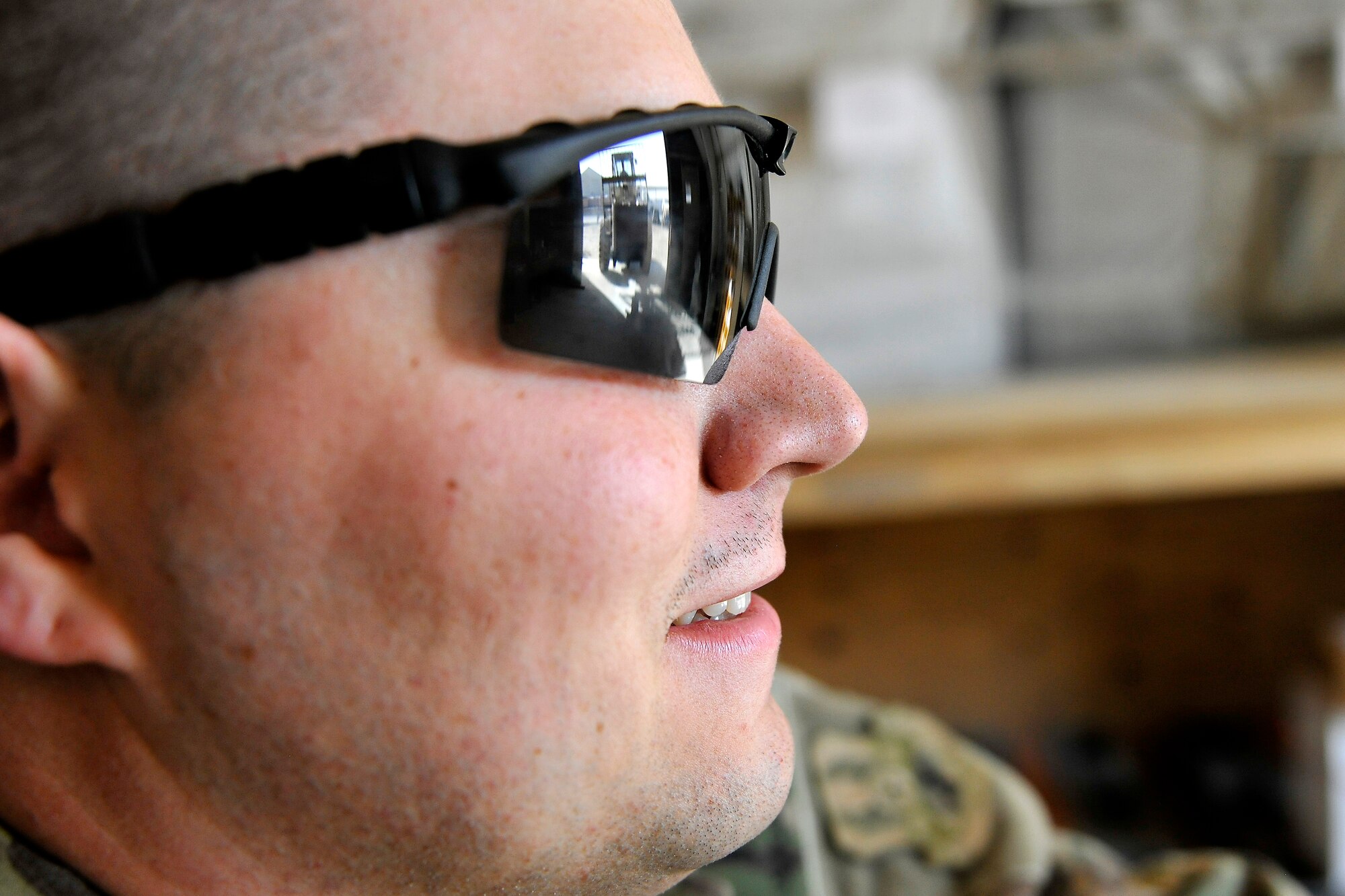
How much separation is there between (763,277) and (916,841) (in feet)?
1.63

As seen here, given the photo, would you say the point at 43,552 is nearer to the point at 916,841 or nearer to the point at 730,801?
the point at 730,801

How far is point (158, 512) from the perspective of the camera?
1.30ft

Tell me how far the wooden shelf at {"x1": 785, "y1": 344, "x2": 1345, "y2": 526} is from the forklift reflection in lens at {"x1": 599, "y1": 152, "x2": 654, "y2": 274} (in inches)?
28.4

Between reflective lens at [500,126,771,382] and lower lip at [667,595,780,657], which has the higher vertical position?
reflective lens at [500,126,771,382]

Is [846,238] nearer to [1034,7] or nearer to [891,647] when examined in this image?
[1034,7]

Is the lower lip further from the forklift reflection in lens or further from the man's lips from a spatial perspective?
the forklift reflection in lens

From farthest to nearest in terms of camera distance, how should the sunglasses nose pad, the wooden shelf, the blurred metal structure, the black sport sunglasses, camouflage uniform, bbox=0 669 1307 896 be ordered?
the wooden shelf
the blurred metal structure
camouflage uniform, bbox=0 669 1307 896
the sunglasses nose pad
the black sport sunglasses

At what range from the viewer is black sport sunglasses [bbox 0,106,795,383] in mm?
385

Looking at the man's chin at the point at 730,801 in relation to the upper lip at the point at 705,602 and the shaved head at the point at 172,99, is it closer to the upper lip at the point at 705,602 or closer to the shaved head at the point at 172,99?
the upper lip at the point at 705,602

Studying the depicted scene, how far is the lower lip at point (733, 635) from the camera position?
47 cm

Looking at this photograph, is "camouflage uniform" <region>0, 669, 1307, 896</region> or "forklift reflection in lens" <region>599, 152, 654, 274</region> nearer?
"forklift reflection in lens" <region>599, 152, 654, 274</region>

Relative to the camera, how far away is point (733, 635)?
489 mm

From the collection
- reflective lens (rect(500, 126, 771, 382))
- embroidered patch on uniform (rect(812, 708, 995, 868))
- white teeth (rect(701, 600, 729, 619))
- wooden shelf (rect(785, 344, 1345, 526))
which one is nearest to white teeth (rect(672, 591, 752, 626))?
white teeth (rect(701, 600, 729, 619))

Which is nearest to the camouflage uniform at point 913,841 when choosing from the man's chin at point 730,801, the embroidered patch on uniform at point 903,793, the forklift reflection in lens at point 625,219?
the embroidered patch on uniform at point 903,793
